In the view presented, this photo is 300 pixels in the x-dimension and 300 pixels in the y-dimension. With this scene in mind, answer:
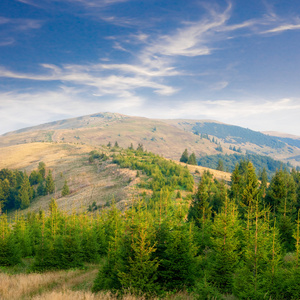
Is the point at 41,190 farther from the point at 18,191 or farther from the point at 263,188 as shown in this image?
the point at 263,188

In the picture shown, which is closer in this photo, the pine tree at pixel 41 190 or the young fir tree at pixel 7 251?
the young fir tree at pixel 7 251

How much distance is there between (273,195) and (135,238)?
28730mm

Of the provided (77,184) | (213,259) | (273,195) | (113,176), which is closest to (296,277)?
(213,259)

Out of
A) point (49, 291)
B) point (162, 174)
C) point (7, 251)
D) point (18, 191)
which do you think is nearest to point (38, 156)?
point (18, 191)

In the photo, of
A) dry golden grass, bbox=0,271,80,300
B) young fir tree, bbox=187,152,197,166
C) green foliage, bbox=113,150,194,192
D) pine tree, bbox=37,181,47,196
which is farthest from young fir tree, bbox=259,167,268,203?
pine tree, bbox=37,181,47,196

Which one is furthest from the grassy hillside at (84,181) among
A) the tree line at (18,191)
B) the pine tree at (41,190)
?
the tree line at (18,191)

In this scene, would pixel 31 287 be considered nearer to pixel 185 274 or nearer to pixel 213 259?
pixel 185 274

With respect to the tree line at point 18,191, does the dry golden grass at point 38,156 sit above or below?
above

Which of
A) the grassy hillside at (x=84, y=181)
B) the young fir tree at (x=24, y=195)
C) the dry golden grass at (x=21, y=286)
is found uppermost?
the dry golden grass at (x=21, y=286)

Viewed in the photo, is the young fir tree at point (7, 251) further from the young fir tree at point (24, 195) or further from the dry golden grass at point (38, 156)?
the dry golden grass at point (38, 156)

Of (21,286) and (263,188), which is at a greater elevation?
(263,188)

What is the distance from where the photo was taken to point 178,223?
14633 mm

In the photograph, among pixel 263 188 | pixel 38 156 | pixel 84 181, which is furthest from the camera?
pixel 38 156

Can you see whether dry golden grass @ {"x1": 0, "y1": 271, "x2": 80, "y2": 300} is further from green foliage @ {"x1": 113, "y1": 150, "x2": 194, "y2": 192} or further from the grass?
green foliage @ {"x1": 113, "y1": 150, "x2": 194, "y2": 192}
